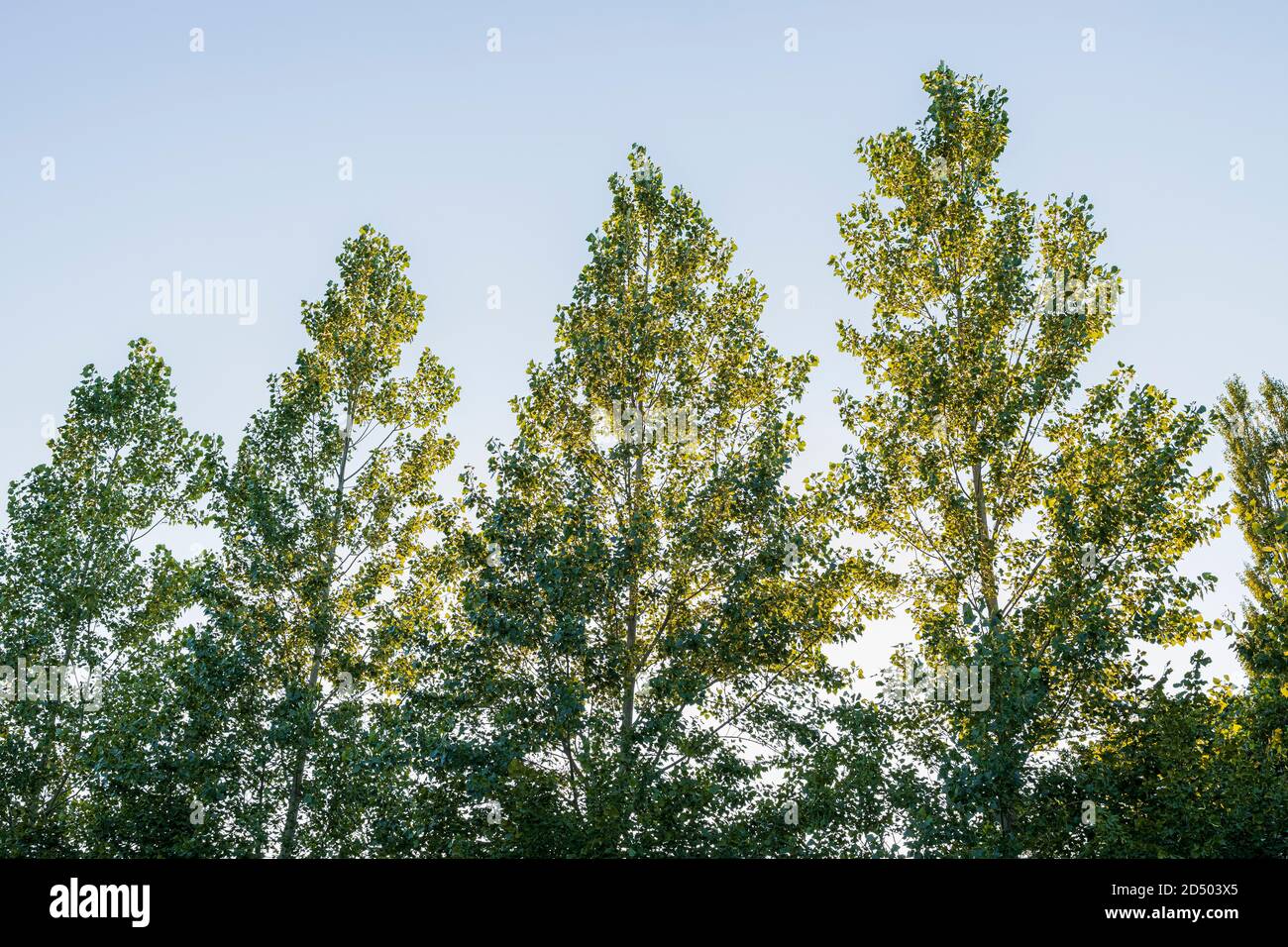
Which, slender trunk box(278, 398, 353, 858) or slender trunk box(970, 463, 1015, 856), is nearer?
slender trunk box(970, 463, 1015, 856)

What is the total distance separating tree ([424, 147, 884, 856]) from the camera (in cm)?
1311

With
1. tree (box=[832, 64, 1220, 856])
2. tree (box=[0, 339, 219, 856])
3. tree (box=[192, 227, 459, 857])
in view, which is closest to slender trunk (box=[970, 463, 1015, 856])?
tree (box=[832, 64, 1220, 856])

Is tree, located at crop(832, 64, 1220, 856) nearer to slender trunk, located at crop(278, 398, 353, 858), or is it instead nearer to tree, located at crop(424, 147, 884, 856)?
tree, located at crop(424, 147, 884, 856)

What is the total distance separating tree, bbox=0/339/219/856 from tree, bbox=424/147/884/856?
7771 millimetres

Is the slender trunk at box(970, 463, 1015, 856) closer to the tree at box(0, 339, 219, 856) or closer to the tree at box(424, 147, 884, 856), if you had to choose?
the tree at box(424, 147, 884, 856)

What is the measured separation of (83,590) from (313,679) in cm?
884

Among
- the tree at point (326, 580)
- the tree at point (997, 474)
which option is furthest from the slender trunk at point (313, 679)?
the tree at point (997, 474)

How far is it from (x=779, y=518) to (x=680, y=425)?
2.67 metres

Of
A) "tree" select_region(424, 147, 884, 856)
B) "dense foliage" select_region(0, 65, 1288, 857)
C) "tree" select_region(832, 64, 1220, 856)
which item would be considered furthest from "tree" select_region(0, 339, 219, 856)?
"tree" select_region(832, 64, 1220, 856)

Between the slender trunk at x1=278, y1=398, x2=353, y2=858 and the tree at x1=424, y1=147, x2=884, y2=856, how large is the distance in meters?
4.11

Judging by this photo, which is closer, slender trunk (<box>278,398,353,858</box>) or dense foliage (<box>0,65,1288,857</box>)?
dense foliage (<box>0,65,1288,857</box>)

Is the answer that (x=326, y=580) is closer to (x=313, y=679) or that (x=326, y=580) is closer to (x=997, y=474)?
(x=313, y=679)

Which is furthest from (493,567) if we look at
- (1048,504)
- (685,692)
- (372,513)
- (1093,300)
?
(1093,300)

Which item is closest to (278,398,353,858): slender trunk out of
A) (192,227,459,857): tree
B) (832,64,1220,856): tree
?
(192,227,459,857): tree
